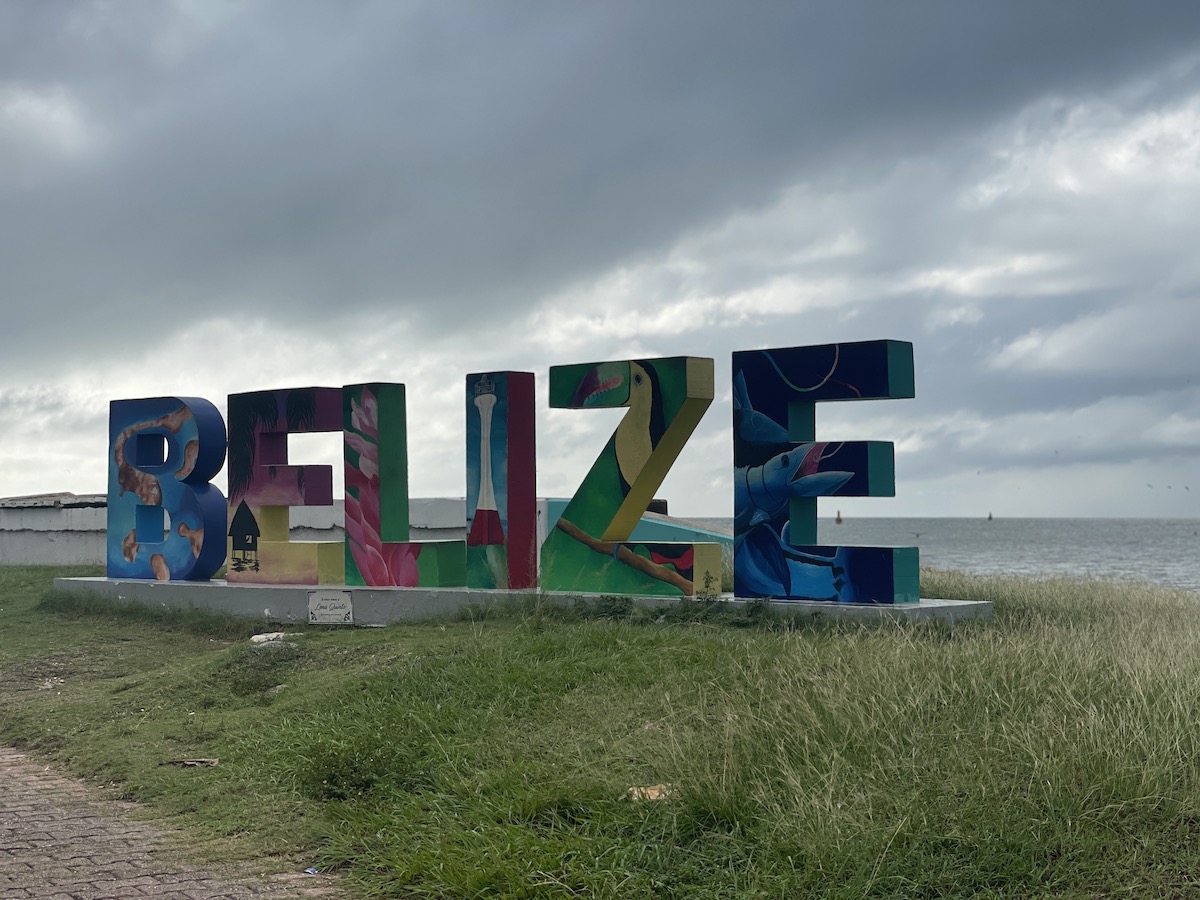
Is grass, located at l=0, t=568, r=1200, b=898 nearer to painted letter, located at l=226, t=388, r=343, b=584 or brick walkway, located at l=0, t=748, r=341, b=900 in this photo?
brick walkway, located at l=0, t=748, r=341, b=900

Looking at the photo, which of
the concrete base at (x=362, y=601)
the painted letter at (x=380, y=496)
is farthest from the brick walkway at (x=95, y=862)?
the painted letter at (x=380, y=496)

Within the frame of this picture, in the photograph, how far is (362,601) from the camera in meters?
16.4

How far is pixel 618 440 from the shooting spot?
49.1ft

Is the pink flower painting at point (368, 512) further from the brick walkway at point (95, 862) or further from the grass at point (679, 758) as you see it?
the brick walkway at point (95, 862)

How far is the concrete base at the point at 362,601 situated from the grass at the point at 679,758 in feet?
2.98

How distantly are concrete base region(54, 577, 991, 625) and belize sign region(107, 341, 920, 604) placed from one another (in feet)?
1.25

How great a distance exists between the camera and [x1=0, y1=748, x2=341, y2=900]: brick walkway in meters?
6.12

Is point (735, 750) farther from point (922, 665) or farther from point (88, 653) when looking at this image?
point (88, 653)

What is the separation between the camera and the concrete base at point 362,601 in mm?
13180

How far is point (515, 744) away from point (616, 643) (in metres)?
2.82

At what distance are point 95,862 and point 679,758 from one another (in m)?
3.22

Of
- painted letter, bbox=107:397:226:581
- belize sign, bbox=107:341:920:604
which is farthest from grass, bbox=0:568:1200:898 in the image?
painted letter, bbox=107:397:226:581

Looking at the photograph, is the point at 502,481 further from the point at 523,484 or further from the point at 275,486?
the point at 275,486

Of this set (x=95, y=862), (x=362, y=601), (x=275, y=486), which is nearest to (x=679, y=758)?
(x=95, y=862)
